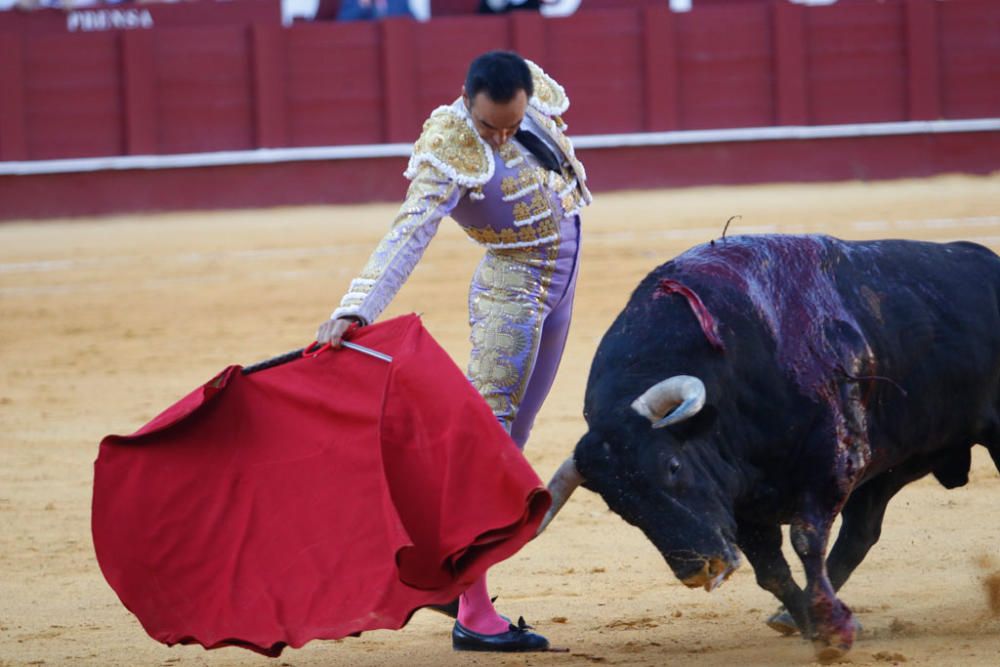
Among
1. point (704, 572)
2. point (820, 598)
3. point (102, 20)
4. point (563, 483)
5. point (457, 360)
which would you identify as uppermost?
point (102, 20)

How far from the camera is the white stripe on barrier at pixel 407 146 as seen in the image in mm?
11242

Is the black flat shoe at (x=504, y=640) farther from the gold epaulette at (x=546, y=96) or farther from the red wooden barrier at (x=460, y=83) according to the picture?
the red wooden barrier at (x=460, y=83)

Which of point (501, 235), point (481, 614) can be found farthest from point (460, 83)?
point (481, 614)

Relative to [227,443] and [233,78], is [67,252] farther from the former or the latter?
[227,443]

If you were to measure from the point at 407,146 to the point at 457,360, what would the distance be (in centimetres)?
528

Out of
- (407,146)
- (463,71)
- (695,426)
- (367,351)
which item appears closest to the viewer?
(695,426)

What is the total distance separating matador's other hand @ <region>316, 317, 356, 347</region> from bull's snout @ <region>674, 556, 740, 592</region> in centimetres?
79

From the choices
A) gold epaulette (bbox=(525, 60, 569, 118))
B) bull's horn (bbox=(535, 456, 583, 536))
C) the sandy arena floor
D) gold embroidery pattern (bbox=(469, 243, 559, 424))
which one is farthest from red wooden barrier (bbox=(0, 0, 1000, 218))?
bull's horn (bbox=(535, 456, 583, 536))

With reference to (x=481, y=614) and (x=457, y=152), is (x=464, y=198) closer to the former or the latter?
(x=457, y=152)

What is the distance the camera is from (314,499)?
296 cm

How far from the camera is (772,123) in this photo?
39.0 ft

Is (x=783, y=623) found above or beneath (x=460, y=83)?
beneath

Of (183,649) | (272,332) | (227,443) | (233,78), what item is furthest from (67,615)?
(233,78)

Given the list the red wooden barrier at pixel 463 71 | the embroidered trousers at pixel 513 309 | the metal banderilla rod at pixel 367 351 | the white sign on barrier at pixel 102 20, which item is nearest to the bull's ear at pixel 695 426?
the embroidered trousers at pixel 513 309
